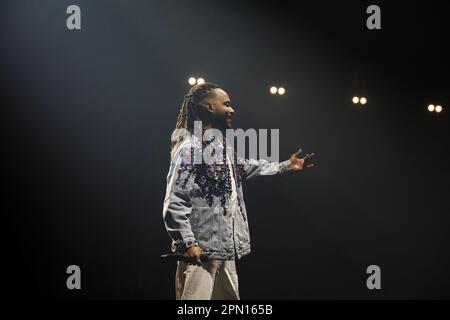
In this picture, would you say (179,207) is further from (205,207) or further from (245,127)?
(245,127)

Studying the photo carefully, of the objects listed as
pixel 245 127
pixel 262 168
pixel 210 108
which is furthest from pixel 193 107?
pixel 245 127

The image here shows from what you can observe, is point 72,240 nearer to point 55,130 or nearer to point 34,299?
point 34,299

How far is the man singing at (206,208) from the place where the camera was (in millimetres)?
2953

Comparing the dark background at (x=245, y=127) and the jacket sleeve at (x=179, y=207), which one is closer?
the jacket sleeve at (x=179, y=207)

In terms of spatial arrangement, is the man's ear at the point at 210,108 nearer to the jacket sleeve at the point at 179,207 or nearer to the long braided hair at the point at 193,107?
the long braided hair at the point at 193,107

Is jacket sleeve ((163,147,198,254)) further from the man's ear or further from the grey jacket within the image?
the man's ear

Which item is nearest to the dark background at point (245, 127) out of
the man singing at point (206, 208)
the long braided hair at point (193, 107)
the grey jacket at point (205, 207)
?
the long braided hair at point (193, 107)

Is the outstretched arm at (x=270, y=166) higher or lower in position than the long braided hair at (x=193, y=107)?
lower

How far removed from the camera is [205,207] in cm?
305

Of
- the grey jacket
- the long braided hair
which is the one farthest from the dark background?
the grey jacket

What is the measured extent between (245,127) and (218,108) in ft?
3.82

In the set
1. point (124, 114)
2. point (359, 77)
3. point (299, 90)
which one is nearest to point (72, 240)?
point (124, 114)

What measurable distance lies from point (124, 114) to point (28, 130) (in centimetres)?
66

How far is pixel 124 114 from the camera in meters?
4.16
